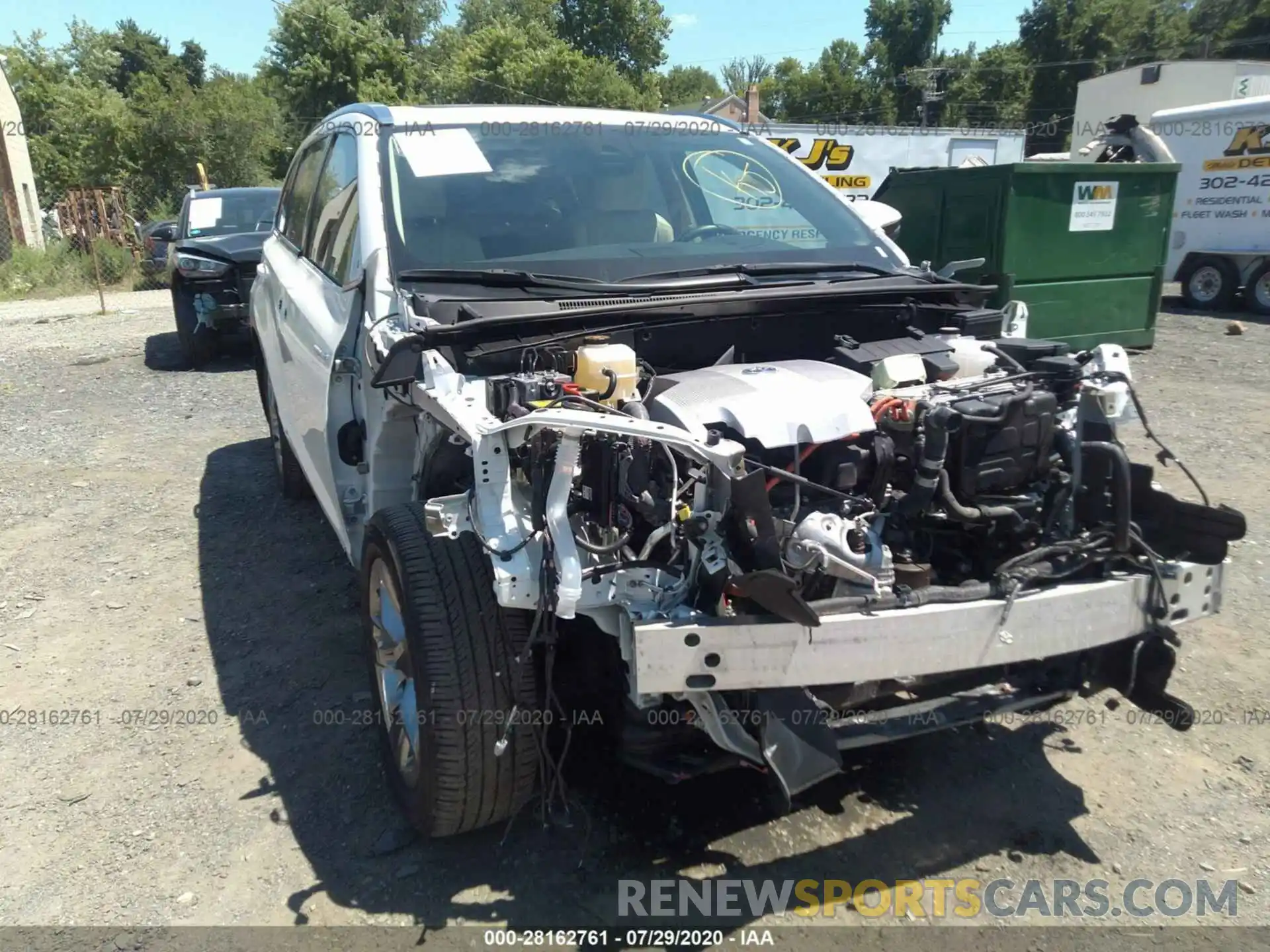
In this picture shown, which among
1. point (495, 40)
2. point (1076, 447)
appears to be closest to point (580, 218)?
point (1076, 447)

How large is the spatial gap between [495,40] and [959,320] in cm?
4592

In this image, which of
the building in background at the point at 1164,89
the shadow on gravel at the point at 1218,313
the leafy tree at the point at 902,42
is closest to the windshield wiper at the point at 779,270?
the shadow on gravel at the point at 1218,313

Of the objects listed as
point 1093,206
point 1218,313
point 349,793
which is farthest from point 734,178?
point 1218,313

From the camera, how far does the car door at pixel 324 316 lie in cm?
353

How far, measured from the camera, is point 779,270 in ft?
11.3

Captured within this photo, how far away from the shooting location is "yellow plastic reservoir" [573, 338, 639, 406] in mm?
2705

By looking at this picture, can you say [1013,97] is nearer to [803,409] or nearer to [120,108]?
[120,108]

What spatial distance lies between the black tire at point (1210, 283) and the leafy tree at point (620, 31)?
4316 centimetres

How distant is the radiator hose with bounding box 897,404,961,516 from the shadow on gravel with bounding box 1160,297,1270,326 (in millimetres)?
11595

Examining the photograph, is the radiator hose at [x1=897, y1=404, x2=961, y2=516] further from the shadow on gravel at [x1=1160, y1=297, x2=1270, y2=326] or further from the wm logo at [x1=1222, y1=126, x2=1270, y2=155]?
the wm logo at [x1=1222, y1=126, x2=1270, y2=155]

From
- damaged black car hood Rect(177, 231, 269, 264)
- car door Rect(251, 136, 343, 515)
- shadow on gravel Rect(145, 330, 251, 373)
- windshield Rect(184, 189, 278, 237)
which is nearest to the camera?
car door Rect(251, 136, 343, 515)

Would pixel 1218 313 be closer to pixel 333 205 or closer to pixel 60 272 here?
pixel 333 205

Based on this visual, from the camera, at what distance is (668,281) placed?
322 centimetres

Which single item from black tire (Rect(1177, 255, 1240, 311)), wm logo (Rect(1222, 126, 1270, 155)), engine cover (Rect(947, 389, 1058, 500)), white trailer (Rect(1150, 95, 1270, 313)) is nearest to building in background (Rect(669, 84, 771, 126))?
white trailer (Rect(1150, 95, 1270, 313))
